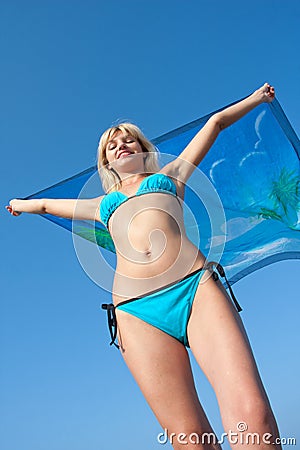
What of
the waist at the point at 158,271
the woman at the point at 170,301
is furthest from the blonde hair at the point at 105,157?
the waist at the point at 158,271

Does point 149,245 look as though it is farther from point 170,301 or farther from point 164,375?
point 164,375

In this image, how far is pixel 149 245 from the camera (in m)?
3.72

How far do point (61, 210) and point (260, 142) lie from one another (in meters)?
2.46

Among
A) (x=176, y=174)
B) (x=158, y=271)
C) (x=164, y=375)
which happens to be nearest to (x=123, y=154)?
(x=176, y=174)

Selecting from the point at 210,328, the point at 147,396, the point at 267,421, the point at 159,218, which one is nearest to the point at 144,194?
the point at 159,218

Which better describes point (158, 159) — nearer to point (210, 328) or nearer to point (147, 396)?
point (210, 328)

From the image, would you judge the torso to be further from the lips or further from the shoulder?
the lips

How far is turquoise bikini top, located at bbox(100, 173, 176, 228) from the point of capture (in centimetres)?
388

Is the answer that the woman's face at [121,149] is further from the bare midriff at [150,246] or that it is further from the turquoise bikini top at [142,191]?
the bare midriff at [150,246]

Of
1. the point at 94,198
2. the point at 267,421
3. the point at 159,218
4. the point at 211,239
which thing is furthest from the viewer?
the point at 211,239

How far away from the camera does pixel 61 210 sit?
14.5 feet

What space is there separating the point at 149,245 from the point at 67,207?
1.00 metres

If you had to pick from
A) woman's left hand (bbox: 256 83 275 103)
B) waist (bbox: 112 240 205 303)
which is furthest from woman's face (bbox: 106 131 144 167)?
woman's left hand (bbox: 256 83 275 103)

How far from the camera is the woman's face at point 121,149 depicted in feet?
13.9
